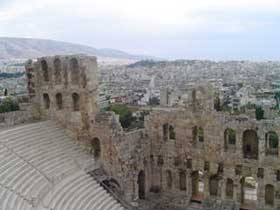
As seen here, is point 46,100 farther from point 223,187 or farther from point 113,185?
point 223,187

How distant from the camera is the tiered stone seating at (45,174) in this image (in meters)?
18.9

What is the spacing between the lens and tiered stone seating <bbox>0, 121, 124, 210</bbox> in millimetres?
18925

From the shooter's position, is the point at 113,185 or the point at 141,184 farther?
the point at 141,184

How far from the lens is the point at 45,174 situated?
21.3 m

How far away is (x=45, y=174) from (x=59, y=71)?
7.11 m

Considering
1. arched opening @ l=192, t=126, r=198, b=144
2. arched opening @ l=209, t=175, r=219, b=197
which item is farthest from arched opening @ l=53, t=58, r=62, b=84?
arched opening @ l=209, t=175, r=219, b=197

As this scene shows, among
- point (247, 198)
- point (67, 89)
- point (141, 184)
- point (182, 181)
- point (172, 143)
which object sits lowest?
point (247, 198)

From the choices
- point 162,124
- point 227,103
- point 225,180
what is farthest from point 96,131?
point 227,103

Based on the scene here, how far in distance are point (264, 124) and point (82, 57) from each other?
10767mm

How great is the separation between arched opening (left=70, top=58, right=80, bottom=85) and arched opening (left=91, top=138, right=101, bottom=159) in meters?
3.55

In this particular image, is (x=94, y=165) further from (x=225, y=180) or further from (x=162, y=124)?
(x=225, y=180)

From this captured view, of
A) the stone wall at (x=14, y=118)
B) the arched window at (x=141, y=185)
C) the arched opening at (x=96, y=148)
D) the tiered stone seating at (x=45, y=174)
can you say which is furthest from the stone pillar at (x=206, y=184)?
the stone wall at (x=14, y=118)

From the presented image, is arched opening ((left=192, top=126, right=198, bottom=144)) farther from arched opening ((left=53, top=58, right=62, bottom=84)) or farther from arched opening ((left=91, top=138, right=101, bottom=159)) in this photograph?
arched opening ((left=53, top=58, right=62, bottom=84))

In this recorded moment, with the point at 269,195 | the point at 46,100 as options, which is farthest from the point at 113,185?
the point at 269,195
